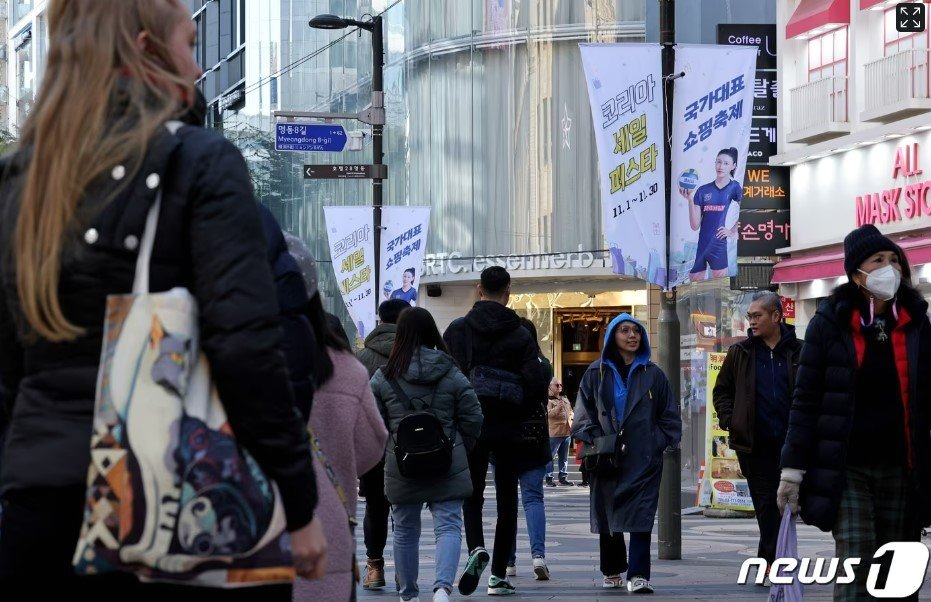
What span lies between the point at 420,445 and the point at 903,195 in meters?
Answer: 16.8

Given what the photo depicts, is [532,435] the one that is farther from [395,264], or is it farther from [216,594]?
[395,264]

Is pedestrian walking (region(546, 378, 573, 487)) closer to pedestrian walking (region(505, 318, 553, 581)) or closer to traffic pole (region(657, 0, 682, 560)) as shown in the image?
traffic pole (region(657, 0, 682, 560))

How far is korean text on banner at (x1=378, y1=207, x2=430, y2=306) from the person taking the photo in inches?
976

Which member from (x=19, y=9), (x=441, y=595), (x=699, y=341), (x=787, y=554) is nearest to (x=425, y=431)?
(x=441, y=595)

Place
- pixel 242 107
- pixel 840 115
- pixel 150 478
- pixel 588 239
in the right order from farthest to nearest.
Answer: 1. pixel 242 107
2. pixel 588 239
3. pixel 840 115
4. pixel 150 478

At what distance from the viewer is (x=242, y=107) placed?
183 feet

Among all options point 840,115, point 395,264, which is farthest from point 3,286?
point 840,115

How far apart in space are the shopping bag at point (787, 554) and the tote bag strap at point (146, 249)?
5.24 m

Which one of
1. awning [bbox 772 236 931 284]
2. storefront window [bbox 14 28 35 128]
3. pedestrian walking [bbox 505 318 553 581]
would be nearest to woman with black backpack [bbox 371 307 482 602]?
pedestrian walking [bbox 505 318 553 581]

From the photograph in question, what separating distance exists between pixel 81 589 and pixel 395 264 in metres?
22.0

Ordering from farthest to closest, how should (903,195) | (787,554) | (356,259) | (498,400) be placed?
(356,259) < (903,195) < (498,400) < (787,554)

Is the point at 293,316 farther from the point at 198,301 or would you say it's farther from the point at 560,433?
the point at 560,433

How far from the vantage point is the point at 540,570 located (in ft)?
38.3

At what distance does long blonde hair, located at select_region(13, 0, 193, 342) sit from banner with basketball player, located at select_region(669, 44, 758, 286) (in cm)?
1002
